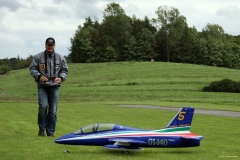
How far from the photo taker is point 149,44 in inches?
4926

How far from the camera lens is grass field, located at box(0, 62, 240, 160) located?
10.2m

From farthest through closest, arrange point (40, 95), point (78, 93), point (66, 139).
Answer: point (78, 93), point (40, 95), point (66, 139)

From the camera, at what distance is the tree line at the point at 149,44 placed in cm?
12369

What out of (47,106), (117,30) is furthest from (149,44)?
(47,106)

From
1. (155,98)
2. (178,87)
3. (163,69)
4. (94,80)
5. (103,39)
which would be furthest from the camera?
(103,39)

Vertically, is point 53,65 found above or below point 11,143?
above

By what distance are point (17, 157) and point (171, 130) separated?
4376 mm

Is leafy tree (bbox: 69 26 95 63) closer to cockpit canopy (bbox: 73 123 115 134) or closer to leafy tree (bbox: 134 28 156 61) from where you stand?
leafy tree (bbox: 134 28 156 61)

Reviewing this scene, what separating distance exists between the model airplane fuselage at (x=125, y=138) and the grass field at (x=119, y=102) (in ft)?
0.81

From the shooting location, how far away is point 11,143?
10758 mm

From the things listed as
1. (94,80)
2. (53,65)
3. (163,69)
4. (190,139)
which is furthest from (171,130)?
(163,69)

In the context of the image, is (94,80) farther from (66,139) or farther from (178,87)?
(66,139)

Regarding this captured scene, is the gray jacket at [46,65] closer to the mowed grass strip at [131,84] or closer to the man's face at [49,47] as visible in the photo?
the man's face at [49,47]

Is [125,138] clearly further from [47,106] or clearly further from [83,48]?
[83,48]
